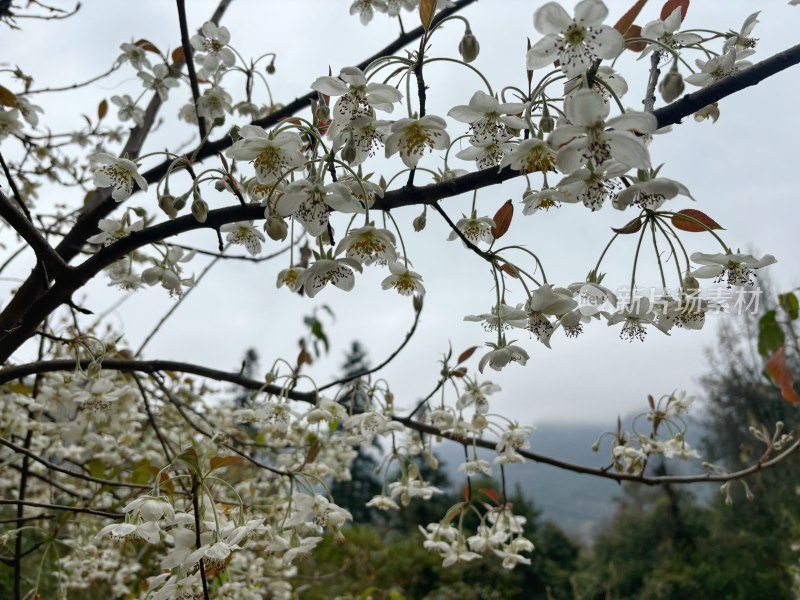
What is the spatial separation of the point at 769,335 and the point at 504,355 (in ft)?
2.01

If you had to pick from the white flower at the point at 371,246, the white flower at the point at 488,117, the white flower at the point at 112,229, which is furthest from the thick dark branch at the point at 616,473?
the white flower at the point at 488,117

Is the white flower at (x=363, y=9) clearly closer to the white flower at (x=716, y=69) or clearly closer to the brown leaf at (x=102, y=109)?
the white flower at (x=716, y=69)

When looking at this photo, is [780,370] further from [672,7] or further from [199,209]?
[199,209]

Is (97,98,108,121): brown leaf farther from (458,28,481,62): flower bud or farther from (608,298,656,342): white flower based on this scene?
(608,298,656,342): white flower

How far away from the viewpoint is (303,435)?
3.14 meters

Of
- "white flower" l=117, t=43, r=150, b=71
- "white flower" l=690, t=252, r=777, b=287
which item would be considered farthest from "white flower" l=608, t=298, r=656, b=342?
"white flower" l=117, t=43, r=150, b=71

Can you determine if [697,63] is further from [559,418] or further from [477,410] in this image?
[559,418]

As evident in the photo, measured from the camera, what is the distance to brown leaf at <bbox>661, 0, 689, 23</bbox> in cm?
116

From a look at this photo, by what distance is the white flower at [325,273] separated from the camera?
Result: 110 cm

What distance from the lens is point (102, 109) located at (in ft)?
8.80

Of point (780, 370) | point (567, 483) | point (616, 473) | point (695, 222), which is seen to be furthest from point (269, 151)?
point (567, 483)

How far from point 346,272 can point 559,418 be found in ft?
531

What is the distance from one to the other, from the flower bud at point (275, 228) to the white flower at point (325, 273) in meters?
0.10

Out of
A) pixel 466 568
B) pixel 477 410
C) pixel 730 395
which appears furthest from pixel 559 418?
pixel 477 410
